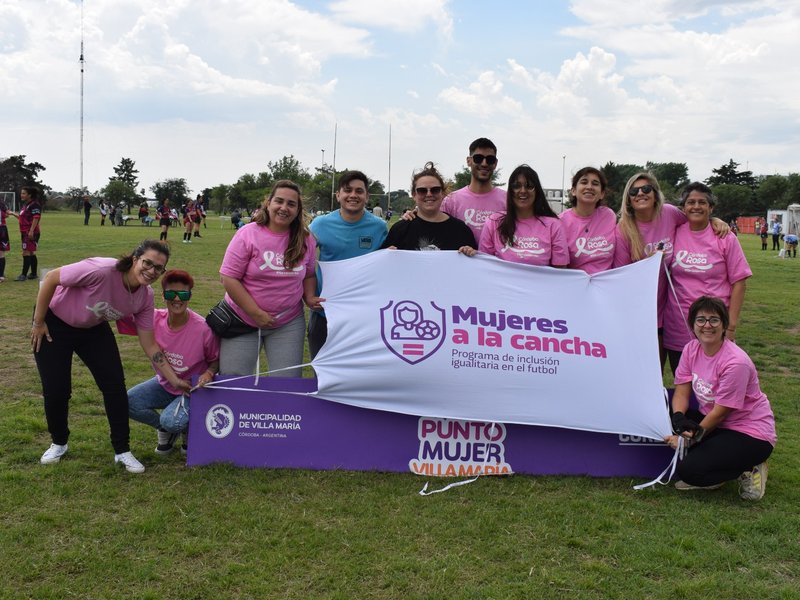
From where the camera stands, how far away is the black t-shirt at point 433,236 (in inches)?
204

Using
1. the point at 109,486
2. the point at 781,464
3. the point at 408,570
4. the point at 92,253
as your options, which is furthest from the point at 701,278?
the point at 92,253

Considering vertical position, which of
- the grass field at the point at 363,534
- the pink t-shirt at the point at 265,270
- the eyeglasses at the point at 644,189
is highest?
the eyeglasses at the point at 644,189

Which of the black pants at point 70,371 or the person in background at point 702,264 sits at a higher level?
the person in background at point 702,264

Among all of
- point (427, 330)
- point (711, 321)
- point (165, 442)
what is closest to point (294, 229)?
point (427, 330)

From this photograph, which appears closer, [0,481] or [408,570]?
[408,570]

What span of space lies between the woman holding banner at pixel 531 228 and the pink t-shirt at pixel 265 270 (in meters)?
1.46

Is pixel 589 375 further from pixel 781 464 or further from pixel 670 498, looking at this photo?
pixel 781 464

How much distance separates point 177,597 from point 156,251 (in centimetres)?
211

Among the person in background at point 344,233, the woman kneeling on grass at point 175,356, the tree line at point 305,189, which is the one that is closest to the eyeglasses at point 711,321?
the person in background at point 344,233

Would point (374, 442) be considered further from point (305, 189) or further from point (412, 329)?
point (305, 189)

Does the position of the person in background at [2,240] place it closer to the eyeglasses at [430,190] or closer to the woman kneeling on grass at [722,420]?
the eyeglasses at [430,190]

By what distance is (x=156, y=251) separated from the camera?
4.42 meters

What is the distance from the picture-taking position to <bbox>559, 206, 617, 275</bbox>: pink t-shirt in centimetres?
512

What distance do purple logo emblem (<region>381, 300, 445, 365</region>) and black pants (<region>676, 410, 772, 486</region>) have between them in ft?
5.98
